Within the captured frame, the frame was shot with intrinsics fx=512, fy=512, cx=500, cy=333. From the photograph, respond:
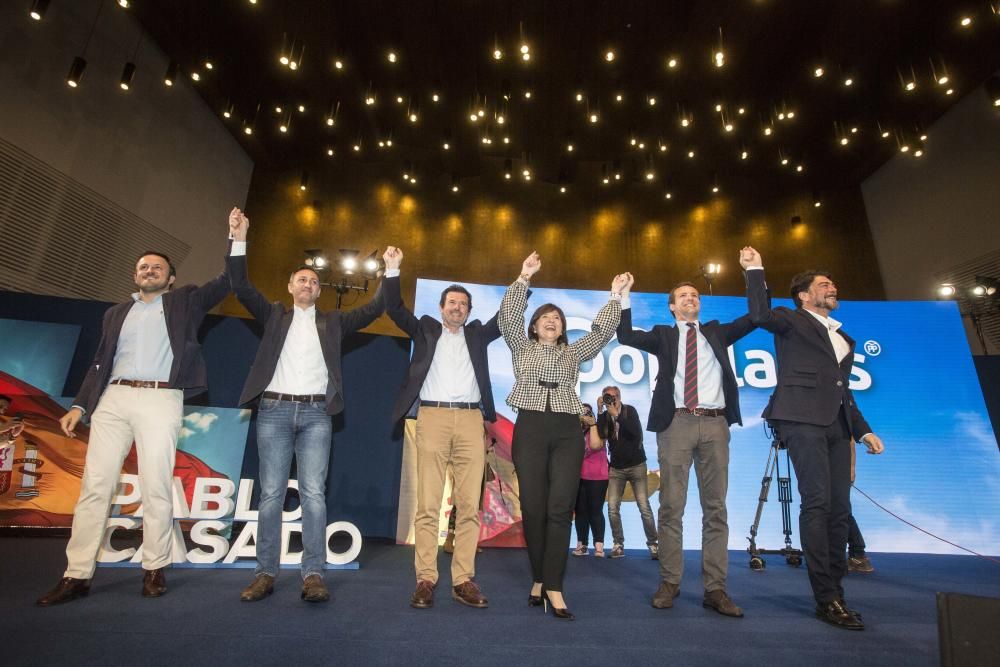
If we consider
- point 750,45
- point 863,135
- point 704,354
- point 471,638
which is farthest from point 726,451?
point 863,135

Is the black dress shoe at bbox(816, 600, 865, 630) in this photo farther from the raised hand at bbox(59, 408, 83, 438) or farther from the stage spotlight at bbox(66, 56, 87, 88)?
the stage spotlight at bbox(66, 56, 87, 88)

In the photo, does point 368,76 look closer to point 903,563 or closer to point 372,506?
point 372,506

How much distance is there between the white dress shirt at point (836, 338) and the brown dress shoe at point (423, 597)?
2.50m


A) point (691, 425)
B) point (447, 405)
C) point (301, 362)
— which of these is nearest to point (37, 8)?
point (301, 362)

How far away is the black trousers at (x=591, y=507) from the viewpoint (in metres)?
4.66

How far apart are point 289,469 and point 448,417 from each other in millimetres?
862

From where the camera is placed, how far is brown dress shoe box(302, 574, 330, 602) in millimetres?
2426

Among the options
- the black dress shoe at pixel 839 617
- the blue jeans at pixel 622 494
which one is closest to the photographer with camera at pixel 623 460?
the blue jeans at pixel 622 494

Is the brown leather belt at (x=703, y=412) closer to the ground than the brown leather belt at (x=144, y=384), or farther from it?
closer to the ground

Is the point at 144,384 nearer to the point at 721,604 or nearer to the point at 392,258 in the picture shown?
the point at 392,258

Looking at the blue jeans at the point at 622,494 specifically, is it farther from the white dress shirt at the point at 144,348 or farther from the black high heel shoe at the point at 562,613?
the white dress shirt at the point at 144,348

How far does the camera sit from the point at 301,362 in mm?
2807

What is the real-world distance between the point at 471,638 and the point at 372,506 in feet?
10.0

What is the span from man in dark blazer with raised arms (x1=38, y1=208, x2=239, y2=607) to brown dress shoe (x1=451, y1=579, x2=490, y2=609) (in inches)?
55.6
